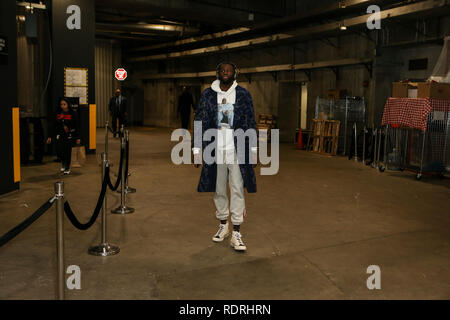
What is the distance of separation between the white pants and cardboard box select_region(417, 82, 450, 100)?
19.5 feet

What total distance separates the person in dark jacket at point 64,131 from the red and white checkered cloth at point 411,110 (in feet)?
21.3

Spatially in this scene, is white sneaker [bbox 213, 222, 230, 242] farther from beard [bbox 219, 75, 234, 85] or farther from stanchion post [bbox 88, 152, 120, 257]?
beard [bbox 219, 75, 234, 85]

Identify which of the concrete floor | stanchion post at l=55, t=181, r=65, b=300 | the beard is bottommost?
the concrete floor

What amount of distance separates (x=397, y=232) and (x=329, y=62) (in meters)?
9.51

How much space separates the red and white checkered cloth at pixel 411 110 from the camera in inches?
356

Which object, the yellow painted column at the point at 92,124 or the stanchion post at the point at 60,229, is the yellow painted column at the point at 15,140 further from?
the stanchion post at the point at 60,229

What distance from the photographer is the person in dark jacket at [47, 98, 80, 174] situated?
9188mm

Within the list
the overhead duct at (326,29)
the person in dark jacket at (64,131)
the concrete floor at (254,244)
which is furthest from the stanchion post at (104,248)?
the overhead duct at (326,29)

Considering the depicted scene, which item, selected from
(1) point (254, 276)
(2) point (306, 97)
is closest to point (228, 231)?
(1) point (254, 276)

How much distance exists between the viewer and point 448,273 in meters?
4.16

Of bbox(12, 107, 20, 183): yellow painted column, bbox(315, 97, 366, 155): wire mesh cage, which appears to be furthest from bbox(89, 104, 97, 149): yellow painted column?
bbox(315, 97, 366, 155): wire mesh cage

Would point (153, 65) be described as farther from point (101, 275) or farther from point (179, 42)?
point (101, 275)

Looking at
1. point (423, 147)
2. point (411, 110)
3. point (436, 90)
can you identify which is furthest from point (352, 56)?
point (423, 147)

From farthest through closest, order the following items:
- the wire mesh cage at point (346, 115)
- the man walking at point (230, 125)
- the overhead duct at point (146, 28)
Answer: the overhead duct at point (146, 28)
the wire mesh cage at point (346, 115)
the man walking at point (230, 125)
